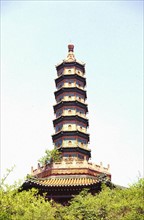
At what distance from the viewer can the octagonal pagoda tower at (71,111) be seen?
31.8 meters

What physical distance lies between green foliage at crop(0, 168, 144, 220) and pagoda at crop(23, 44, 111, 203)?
3971 millimetres

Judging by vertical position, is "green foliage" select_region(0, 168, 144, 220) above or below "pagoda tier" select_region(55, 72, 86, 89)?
below

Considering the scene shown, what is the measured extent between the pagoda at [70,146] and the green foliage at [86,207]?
3.97 metres

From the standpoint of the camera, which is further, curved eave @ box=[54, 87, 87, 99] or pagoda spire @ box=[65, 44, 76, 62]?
pagoda spire @ box=[65, 44, 76, 62]

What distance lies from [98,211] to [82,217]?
876 millimetres

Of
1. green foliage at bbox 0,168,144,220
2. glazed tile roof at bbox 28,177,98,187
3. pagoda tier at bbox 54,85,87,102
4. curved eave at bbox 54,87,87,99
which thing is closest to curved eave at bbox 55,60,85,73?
pagoda tier at bbox 54,85,87,102

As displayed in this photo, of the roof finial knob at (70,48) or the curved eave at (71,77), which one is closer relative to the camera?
the curved eave at (71,77)

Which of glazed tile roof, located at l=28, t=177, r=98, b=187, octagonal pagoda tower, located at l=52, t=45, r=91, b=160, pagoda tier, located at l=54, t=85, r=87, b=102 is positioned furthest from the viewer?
pagoda tier, located at l=54, t=85, r=87, b=102

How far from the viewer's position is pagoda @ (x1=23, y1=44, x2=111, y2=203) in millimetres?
22016

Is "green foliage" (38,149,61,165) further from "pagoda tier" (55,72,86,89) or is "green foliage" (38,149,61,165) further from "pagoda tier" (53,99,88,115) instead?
"pagoda tier" (55,72,86,89)

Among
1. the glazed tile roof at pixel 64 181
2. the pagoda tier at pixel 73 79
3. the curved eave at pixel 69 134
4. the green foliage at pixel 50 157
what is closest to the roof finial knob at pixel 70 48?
the pagoda tier at pixel 73 79

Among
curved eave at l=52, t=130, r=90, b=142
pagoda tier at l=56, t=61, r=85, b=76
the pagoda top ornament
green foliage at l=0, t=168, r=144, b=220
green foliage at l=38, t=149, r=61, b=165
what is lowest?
green foliage at l=0, t=168, r=144, b=220

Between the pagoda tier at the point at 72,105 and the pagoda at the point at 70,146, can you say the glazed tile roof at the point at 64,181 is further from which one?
the pagoda tier at the point at 72,105

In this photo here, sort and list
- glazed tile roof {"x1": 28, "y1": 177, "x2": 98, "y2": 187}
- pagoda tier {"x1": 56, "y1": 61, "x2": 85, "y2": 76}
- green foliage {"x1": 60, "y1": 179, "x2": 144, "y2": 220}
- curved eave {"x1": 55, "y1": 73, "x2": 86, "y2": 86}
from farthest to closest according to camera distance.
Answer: pagoda tier {"x1": 56, "y1": 61, "x2": 85, "y2": 76} < curved eave {"x1": 55, "y1": 73, "x2": 86, "y2": 86} < glazed tile roof {"x1": 28, "y1": 177, "x2": 98, "y2": 187} < green foliage {"x1": 60, "y1": 179, "x2": 144, "y2": 220}
